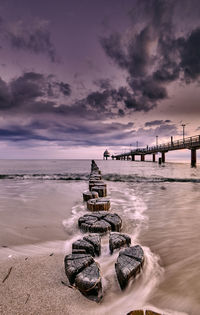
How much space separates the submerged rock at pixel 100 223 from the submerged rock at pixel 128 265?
924 mm

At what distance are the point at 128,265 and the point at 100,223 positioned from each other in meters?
1.20

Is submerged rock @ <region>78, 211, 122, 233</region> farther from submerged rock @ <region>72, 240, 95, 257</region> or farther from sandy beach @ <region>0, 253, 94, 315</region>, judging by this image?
sandy beach @ <region>0, 253, 94, 315</region>

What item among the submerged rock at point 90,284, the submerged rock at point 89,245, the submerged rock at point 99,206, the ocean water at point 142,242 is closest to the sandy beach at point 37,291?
the submerged rock at point 90,284

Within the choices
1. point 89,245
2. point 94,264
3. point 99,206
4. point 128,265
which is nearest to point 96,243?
point 89,245

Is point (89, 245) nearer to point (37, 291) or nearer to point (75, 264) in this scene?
point (75, 264)

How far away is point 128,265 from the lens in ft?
5.61

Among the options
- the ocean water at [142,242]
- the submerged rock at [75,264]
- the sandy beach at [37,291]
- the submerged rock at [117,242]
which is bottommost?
the ocean water at [142,242]

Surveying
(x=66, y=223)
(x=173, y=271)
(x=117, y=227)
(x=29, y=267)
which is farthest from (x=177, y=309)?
(x=66, y=223)

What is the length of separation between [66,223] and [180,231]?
8.97 feet

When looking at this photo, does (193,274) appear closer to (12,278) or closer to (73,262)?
(73,262)

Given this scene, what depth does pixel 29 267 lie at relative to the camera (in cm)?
205

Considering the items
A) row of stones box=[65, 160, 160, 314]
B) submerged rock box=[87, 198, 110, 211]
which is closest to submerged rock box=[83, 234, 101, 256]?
row of stones box=[65, 160, 160, 314]

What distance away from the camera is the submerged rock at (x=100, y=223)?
279cm

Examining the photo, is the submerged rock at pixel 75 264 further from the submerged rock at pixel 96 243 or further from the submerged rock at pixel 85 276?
the submerged rock at pixel 96 243
